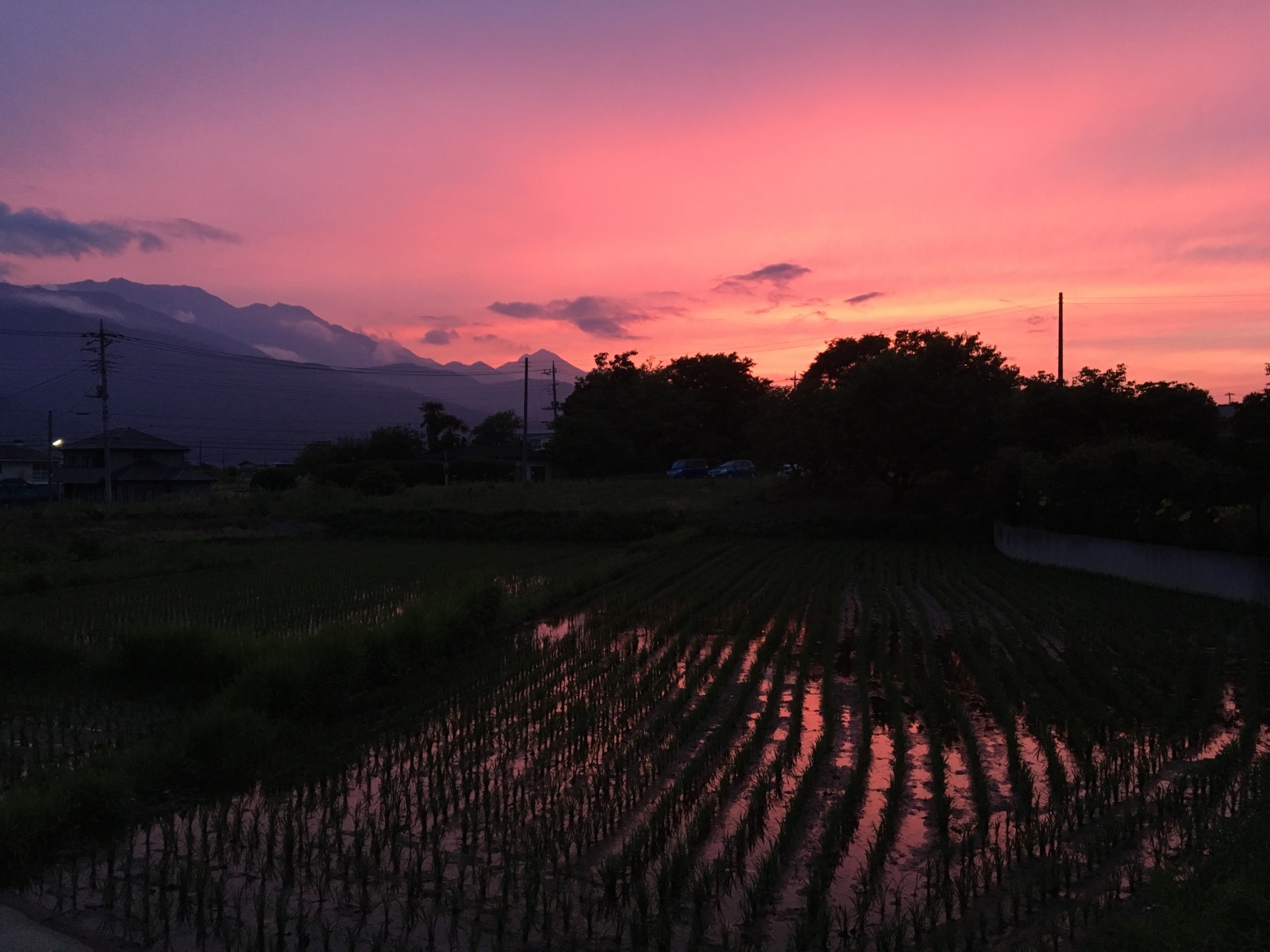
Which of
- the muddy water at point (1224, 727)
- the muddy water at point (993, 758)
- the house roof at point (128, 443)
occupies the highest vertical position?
the house roof at point (128, 443)

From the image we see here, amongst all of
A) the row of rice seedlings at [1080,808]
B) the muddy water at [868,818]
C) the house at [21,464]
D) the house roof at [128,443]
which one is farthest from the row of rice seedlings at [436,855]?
the house at [21,464]

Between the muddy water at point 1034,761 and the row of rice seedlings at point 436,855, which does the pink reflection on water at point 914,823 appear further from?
the row of rice seedlings at point 436,855

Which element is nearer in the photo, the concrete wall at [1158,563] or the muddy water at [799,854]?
the muddy water at [799,854]

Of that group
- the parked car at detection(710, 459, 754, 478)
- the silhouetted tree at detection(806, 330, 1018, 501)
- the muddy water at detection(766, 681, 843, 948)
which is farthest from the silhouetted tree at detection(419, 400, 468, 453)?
the muddy water at detection(766, 681, 843, 948)

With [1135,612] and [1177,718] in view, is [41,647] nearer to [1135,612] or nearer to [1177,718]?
[1177,718]

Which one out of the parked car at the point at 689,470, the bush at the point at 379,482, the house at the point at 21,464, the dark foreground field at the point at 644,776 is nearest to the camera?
the dark foreground field at the point at 644,776

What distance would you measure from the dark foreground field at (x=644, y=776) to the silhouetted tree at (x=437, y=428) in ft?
248

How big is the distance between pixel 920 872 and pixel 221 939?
3.78 m

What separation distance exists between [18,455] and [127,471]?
2776cm

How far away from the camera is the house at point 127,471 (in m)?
60.3

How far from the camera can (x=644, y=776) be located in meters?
7.06

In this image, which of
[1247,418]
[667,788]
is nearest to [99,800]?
[667,788]

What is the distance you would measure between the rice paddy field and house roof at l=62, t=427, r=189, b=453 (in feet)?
181

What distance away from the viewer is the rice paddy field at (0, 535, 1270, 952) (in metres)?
4.76
